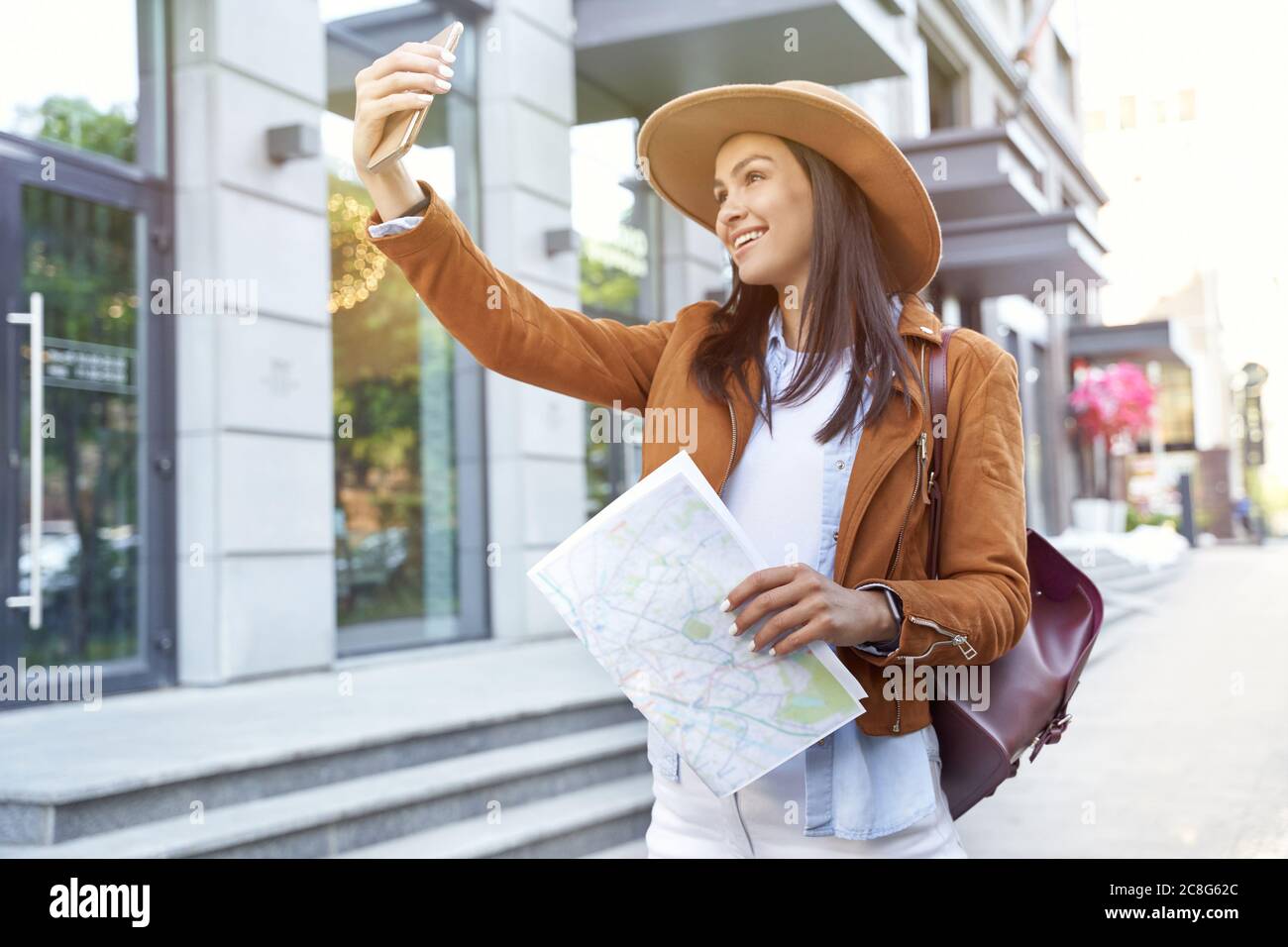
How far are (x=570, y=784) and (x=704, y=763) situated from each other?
3.79 meters

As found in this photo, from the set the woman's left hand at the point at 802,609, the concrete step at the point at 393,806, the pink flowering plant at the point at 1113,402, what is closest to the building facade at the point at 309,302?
the concrete step at the point at 393,806

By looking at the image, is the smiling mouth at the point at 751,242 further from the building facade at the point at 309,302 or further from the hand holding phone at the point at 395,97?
Result: the building facade at the point at 309,302

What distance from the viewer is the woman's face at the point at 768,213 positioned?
174cm

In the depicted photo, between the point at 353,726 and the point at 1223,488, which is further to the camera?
the point at 1223,488

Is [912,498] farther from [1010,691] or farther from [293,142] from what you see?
[293,142]

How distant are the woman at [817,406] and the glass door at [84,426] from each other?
16.0 ft

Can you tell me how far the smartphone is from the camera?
1.48m

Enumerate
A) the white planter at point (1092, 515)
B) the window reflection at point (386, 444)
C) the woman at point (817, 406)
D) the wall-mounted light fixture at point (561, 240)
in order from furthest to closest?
1. the white planter at point (1092, 515)
2. the wall-mounted light fixture at point (561, 240)
3. the window reflection at point (386, 444)
4. the woman at point (817, 406)

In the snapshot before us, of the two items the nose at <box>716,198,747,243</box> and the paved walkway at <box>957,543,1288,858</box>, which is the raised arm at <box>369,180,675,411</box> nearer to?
the nose at <box>716,198,747,243</box>

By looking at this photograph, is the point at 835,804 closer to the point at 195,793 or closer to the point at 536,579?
the point at 536,579

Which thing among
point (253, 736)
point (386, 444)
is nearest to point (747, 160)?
point (253, 736)

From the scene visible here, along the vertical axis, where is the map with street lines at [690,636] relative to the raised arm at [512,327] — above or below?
below

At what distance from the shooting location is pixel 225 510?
6539mm
